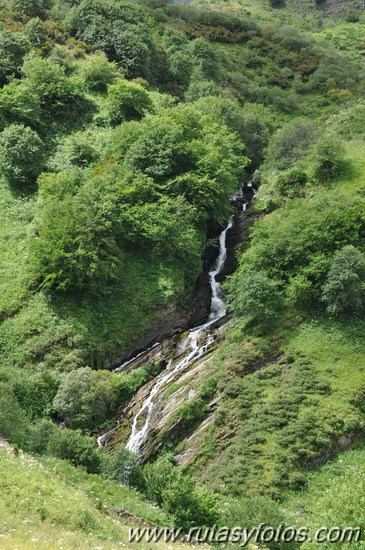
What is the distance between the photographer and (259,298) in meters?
33.2

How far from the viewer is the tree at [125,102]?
54844 millimetres

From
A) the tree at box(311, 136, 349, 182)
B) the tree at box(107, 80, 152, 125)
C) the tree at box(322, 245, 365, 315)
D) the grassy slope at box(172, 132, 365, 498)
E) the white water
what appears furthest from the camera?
the tree at box(107, 80, 152, 125)

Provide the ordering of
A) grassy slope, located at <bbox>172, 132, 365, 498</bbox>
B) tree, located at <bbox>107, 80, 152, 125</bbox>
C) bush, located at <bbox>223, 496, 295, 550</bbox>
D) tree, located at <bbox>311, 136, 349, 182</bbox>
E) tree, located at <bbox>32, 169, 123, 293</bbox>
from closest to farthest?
bush, located at <bbox>223, 496, 295, 550</bbox> < grassy slope, located at <bbox>172, 132, 365, 498</bbox> < tree, located at <bbox>32, 169, 123, 293</bbox> < tree, located at <bbox>311, 136, 349, 182</bbox> < tree, located at <bbox>107, 80, 152, 125</bbox>

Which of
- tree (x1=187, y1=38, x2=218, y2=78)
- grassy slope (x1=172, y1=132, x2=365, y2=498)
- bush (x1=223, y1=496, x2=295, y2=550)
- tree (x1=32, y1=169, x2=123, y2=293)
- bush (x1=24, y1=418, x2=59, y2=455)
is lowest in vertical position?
grassy slope (x1=172, y1=132, x2=365, y2=498)

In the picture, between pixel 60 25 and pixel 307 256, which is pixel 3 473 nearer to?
pixel 307 256

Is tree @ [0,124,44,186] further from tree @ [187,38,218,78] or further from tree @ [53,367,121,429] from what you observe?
tree @ [187,38,218,78]

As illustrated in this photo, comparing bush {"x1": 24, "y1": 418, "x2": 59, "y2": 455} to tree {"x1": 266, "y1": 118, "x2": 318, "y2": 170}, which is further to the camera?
tree {"x1": 266, "y1": 118, "x2": 318, "y2": 170}

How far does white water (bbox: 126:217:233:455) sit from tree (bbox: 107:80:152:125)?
2095 cm

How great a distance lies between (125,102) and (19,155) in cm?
1644

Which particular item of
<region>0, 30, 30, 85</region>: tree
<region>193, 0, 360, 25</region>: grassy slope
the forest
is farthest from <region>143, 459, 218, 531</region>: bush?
<region>193, 0, 360, 25</region>: grassy slope

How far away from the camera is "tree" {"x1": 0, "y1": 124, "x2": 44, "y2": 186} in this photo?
1747 inches

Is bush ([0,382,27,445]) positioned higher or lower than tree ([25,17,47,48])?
lower

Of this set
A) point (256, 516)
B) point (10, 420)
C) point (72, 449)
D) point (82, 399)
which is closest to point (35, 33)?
point (82, 399)

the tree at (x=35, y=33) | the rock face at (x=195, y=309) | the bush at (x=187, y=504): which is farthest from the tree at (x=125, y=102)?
the bush at (x=187, y=504)
